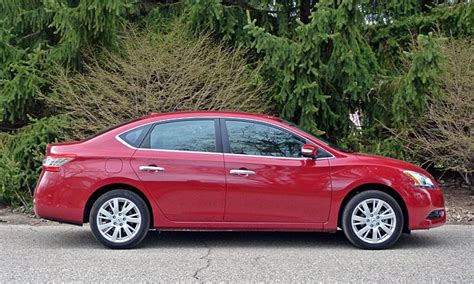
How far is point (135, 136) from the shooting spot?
6.86 metres

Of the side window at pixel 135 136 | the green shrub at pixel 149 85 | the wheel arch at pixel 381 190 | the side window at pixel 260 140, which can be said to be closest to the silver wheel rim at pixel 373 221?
the wheel arch at pixel 381 190

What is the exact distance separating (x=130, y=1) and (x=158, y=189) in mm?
4558

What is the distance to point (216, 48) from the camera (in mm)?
10195

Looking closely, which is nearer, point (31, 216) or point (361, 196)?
point (361, 196)

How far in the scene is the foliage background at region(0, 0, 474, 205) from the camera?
30.7 feet

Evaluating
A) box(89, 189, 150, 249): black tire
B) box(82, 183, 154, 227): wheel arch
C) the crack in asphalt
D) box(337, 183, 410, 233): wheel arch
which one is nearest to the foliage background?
box(337, 183, 410, 233): wheel arch

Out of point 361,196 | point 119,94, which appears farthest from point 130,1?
point 361,196

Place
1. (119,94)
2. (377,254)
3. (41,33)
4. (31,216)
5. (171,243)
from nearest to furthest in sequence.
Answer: (377,254) < (171,243) < (31,216) < (119,94) < (41,33)

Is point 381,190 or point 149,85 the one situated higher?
point 149,85

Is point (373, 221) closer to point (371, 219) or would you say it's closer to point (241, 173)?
point (371, 219)

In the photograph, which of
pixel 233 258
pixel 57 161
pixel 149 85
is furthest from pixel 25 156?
pixel 233 258

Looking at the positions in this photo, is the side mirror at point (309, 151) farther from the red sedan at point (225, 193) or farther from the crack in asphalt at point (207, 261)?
Answer: the crack in asphalt at point (207, 261)

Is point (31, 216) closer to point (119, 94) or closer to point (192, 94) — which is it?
point (119, 94)

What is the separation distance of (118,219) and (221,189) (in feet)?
4.14
